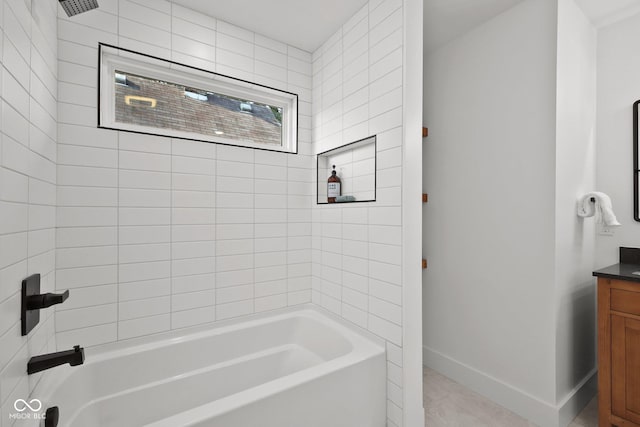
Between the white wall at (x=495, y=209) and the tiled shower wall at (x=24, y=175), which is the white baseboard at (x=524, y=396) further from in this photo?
the tiled shower wall at (x=24, y=175)

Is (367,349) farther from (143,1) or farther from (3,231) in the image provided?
(143,1)

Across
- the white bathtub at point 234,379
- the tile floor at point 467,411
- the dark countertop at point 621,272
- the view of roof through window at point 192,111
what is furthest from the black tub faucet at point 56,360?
the dark countertop at point 621,272

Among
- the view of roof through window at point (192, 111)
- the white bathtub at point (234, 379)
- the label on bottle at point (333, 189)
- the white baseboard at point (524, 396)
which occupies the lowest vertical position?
the white baseboard at point (524, 396)

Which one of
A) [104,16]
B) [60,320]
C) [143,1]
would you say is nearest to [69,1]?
[104,16]

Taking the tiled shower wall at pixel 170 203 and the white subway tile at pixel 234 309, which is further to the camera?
the white subway tile at pixel 234 309

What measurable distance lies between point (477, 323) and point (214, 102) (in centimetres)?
249

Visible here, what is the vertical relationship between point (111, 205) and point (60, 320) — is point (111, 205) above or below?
above

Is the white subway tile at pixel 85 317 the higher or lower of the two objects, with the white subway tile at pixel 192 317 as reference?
higher

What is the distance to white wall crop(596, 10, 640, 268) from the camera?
1978 millimetres

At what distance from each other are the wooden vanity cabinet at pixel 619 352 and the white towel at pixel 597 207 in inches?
16.2

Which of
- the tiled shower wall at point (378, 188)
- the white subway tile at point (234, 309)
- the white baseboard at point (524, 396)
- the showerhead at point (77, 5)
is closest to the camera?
the showerhead at point (77, 5)

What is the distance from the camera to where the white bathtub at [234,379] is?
1271mm

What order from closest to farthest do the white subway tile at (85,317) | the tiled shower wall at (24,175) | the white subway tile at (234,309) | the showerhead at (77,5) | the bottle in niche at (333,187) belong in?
the tiled shower wall at (24,175)
the showerhead at (77,5)
the white subway tile at (85,317)
the white subway tile at (234,309)
the bottle in niche at (333,187)

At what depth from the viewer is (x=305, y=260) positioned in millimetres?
2336
